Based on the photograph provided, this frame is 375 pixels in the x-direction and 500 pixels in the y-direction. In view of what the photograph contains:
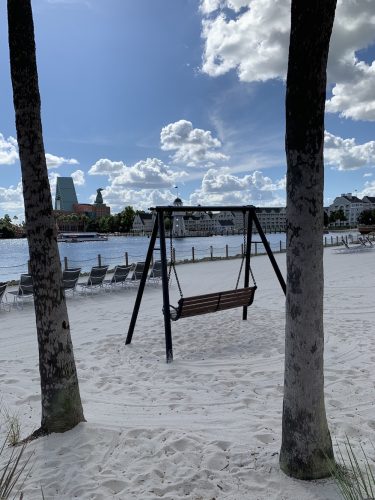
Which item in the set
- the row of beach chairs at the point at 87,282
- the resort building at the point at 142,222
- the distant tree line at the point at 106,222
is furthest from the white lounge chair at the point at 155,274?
the distant tree line at the point at 106,222

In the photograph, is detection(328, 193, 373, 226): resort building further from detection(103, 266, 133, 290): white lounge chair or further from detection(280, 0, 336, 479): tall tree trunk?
detection(280, 0, 336, 479): tall tree trunk

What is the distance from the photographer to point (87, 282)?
13305 mm

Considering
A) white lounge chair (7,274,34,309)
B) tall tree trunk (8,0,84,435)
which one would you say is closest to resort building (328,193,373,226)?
white lounge chair (7,274,34,309)

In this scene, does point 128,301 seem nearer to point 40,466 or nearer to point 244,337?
point 244,337

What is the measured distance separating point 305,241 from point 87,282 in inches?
444

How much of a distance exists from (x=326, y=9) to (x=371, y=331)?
622 cm

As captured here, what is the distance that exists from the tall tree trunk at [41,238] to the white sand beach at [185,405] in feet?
1.12

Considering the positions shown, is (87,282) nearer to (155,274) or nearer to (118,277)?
(118,277)

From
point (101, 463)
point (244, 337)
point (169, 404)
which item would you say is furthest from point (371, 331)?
point (101, 463)

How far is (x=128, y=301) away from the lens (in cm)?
1179

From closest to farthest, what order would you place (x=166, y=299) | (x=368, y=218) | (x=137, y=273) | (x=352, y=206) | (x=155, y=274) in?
1. (x=166, y=299)
2. (x=137, y=273)
3. (x=155, y=274)
4. (x=368, y=218)
5. (x=352, y=206)

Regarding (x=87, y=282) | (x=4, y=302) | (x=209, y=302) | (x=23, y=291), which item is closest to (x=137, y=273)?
(x=87, y=282)

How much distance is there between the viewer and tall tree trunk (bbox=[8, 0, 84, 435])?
3.63m

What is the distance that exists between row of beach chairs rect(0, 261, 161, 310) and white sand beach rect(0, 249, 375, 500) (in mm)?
2383
